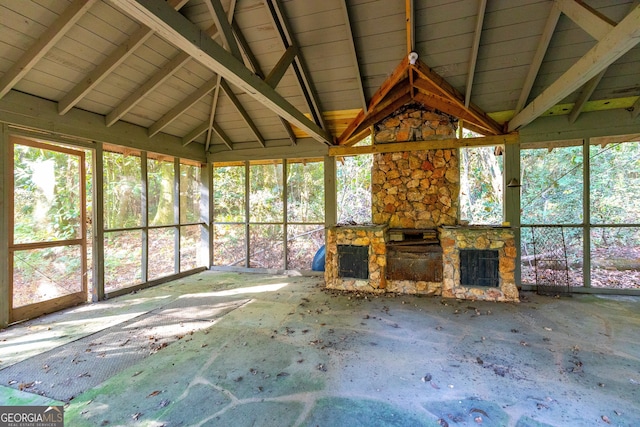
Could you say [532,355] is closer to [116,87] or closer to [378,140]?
[378,140]

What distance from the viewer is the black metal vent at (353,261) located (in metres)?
5.12

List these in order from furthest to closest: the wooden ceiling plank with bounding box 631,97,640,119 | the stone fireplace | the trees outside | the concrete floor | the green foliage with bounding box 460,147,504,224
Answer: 1. the green foliage with bounding box 460,147,504,224
2. the trees outside
3. the stone fireplace
4. the wooden ceiling plank with bounding box 631,97,640,119
5. the concrete floor

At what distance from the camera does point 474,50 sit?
3832mm

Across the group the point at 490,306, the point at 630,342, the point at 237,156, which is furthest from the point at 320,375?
the point at 237,156

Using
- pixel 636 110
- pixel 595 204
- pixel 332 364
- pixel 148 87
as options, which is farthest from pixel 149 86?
pixel 595 204

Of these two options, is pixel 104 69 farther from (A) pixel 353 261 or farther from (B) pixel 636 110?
(B) pixel 636 110

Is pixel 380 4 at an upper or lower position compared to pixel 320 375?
upper

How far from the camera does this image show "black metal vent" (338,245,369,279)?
512 centimetres

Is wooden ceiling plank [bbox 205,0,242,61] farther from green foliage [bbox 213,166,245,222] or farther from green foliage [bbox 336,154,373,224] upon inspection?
green foliage [bbox 336,154,373,224]

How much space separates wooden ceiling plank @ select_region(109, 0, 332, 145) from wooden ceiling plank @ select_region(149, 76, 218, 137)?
2.31 metres

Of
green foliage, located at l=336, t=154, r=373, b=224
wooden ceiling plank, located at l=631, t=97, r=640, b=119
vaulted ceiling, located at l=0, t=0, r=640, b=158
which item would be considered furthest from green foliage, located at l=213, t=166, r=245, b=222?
wooden ceiling plank, located at l=631, t=97, r=640, b=119

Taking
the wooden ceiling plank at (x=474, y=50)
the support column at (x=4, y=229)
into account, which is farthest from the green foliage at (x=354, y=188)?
the support column at (x=4, y=229)

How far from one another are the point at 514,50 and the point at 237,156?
18.5 ft

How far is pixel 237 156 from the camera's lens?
6730 millimetres
